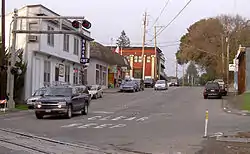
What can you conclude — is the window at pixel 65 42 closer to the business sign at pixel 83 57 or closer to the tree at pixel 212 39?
the business sign at pixel 83 57

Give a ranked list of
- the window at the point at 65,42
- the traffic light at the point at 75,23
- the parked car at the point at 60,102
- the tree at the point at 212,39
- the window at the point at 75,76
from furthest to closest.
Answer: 1. the tree at the point at 212,39
2. the window at the point at 75,76
3. the window at the point at 65,42
4. the traffic light at the point at 75,23
5. the parked car at the point at 60,102

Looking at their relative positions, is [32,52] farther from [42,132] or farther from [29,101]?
[42,132]

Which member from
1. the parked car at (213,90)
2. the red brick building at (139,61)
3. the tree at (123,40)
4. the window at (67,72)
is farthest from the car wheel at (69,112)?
the tree at (123,40)

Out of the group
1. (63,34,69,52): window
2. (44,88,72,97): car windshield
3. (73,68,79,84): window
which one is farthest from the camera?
(73,68,79,84): window

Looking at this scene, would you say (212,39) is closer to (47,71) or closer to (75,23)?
(47,71)

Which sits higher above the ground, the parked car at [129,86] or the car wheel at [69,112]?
the parked car at [129,86]

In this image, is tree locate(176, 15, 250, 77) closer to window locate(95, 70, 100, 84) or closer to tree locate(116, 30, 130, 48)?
window locate(95, 70, 100, 84)

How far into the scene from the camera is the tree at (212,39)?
72500 mm

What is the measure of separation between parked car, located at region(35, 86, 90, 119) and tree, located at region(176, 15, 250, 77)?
49.1m

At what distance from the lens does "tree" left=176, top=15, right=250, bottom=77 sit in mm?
72500

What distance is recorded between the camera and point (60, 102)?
2445 cm

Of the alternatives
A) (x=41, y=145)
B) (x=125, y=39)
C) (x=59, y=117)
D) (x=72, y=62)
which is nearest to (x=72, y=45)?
(x=72, y=62)

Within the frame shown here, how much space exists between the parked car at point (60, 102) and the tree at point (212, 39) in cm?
4909

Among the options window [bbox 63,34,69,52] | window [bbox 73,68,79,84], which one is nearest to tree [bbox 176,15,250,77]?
window [bbox 73,68,79,84]
